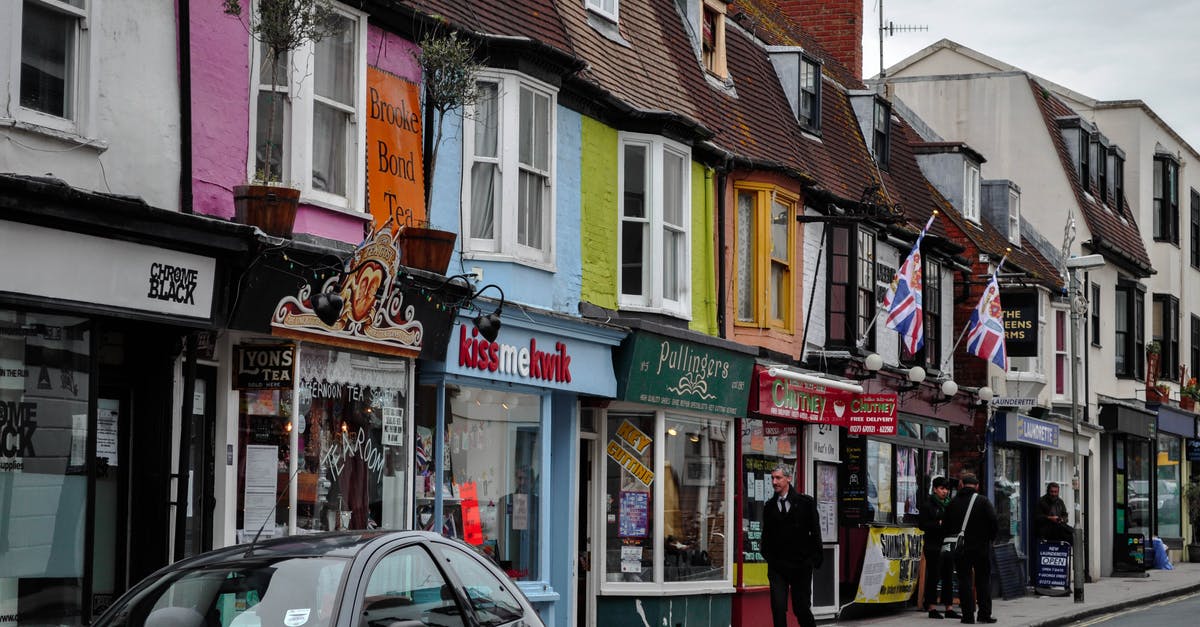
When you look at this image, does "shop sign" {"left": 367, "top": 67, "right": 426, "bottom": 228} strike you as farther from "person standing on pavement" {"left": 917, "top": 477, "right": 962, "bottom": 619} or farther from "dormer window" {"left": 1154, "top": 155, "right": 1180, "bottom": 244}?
"dormer window" {"left": 1154, "top": 155, "right": 1180, "bottom": 244}

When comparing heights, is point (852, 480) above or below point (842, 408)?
below

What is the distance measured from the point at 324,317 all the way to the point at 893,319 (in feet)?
39.4

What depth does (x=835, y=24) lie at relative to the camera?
102ft

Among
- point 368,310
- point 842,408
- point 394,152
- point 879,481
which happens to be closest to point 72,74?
point 368,310

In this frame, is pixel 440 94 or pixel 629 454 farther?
pixel 629 454

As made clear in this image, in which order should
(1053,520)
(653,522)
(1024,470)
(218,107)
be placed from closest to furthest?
1. (218,107)
2. (653,522)
3. (1053,520)
4. (1024,470)

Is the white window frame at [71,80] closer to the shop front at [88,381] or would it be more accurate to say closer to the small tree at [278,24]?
the shop front at [88,381]

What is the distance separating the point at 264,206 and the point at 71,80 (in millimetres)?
1761

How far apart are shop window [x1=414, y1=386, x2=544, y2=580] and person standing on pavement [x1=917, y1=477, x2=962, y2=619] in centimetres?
857

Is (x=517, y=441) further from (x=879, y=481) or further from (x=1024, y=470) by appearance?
(x=1024, y=470)

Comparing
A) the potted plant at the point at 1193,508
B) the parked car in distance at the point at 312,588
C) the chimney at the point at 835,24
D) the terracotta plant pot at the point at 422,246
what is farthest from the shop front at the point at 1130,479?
the parked car in distance at the point at 312,588

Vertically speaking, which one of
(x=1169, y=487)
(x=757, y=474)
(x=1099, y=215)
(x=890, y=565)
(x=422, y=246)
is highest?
(x=1099, y=215)

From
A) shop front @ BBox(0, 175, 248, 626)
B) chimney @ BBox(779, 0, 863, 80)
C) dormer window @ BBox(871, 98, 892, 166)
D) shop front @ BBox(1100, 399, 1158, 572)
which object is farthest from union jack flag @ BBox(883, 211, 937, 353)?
shop front @ BBox(1100, 399, 1158, 572)

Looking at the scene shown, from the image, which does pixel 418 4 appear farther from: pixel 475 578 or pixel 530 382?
pixel 475 578
